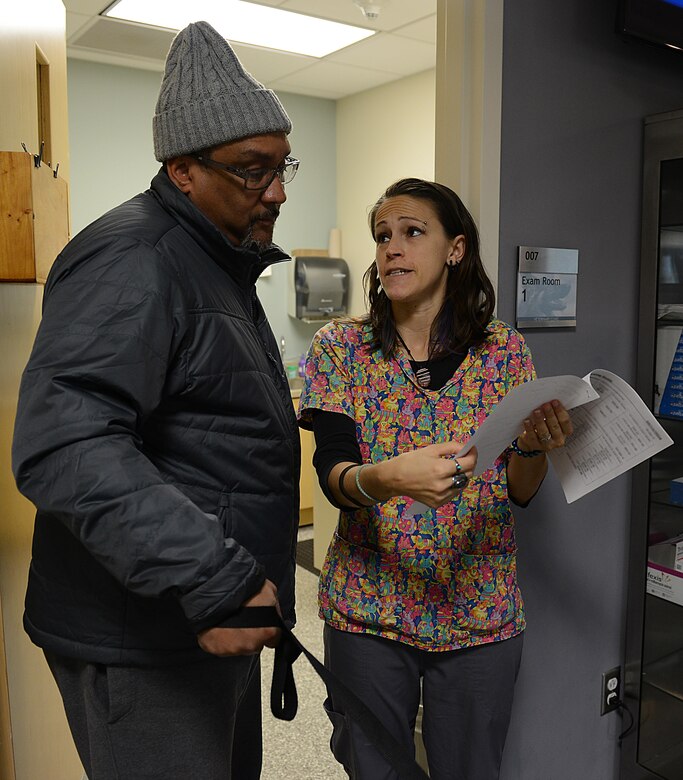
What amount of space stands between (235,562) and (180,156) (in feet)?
1.92

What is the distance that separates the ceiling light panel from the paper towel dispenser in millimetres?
1296

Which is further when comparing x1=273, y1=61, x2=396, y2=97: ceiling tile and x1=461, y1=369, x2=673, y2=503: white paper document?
x1=273, y1=61, x2=396, y2=97: ceiling tile

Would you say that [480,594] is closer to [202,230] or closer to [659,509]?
[202,230]

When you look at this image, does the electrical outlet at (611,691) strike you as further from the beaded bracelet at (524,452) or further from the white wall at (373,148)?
the white wall at (373,148)

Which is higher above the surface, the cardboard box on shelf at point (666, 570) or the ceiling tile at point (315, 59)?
the ceiling tile at point (315, 59)

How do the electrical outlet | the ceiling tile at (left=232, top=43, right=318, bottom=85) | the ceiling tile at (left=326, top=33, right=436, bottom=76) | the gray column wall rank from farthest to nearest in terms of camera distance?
1. the ceiling tile at (left=232, top=43, right=318, bottom=85)
2. the ceiling tile at (left=326, top=33, right=436, bottom=76)
3. the electrical outlet
4. the gray column wall

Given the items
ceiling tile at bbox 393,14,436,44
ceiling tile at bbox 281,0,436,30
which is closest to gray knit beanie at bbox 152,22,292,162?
ceiling tile at bbox 281,0,436,30

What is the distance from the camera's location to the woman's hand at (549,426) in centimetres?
125

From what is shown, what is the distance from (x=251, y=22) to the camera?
342 cm

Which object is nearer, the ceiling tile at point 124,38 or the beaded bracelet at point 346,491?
the beaded bracelet at point 346,491

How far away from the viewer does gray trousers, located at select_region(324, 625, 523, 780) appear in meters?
1.35

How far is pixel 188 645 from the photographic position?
1.04 metres

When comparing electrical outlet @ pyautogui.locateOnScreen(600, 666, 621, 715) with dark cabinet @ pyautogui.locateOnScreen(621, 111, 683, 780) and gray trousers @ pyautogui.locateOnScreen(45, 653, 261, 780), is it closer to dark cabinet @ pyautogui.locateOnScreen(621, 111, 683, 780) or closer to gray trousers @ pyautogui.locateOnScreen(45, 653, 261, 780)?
dark cabinet @ pyautogui.locateOnScreen(621, 111, 683, 780)

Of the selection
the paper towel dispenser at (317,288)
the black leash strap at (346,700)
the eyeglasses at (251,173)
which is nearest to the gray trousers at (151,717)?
the black leash strap at (346,700)
